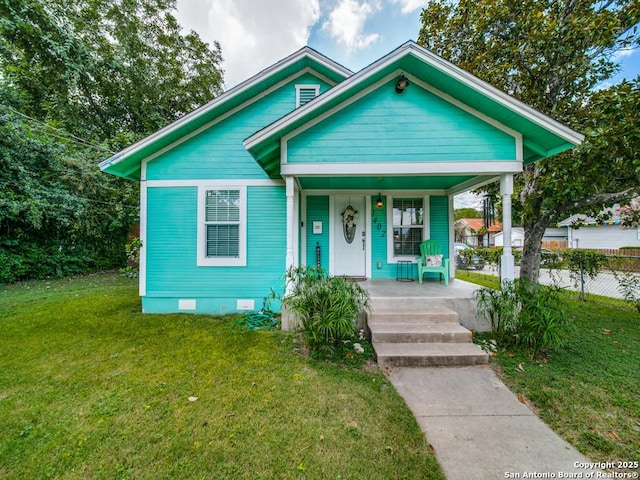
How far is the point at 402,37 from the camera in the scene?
9.29m

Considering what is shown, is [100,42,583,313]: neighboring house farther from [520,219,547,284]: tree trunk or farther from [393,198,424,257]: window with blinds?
[520,219,547,284]: tree trunk

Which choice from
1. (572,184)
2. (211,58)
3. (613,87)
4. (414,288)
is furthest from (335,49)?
(414,288)

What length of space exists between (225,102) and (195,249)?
3060mm

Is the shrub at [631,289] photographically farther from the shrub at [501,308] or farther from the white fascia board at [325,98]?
the white fascia board at [325,98]

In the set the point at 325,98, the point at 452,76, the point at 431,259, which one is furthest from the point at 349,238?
the point at 452,76

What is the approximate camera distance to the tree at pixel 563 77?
187 inches

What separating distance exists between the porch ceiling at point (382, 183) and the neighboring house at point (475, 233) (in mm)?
29997

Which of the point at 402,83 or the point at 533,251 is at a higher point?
the point at 402,83

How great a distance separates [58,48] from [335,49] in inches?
428

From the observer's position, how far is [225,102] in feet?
17.1

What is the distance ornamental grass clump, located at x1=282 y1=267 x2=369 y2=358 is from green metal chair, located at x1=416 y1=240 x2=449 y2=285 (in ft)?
8.53

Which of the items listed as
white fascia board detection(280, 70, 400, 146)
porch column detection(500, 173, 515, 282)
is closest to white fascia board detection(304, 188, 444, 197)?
porch column detection(500, 173, 515, 282)

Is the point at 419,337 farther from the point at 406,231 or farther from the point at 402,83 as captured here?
the point at 402,83

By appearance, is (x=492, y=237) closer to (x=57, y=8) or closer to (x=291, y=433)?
(x=291, y=433)
